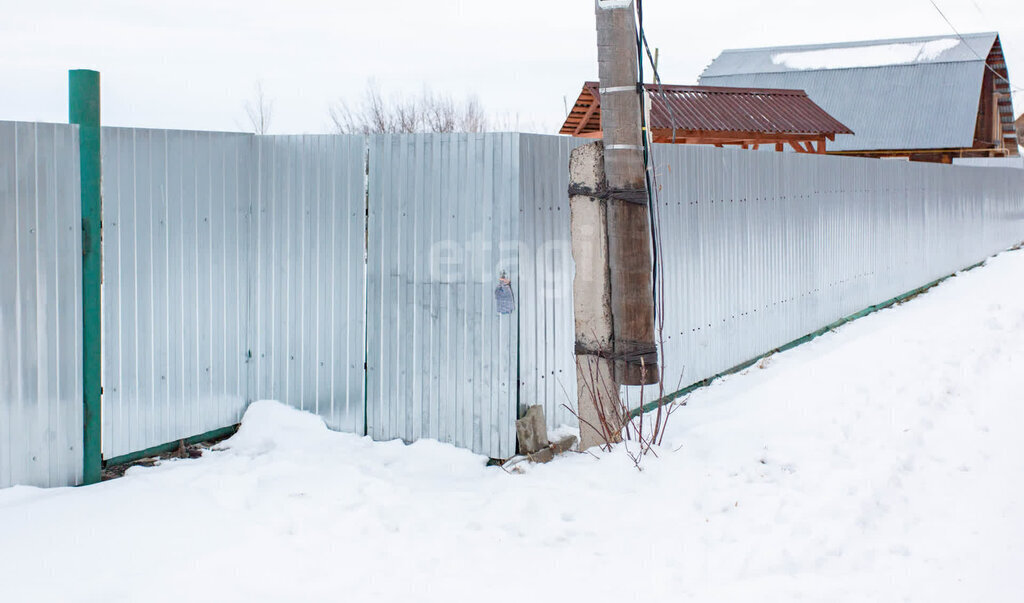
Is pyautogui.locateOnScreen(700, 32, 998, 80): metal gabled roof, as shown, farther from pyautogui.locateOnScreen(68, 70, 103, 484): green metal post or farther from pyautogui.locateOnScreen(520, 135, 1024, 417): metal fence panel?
pyautogui.locateOnScreen(68, 70, 103, 484): green metal post

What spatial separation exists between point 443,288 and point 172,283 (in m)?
1.66

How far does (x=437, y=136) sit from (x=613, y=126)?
4.19ft

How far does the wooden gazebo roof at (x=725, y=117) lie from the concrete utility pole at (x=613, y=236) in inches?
452

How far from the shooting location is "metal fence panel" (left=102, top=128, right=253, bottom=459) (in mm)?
5777

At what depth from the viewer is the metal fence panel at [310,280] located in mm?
6523

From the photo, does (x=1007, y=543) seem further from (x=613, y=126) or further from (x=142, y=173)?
(x=142, y=173)

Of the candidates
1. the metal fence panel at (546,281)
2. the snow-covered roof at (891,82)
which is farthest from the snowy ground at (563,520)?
the snow-covered roof at (891,82)

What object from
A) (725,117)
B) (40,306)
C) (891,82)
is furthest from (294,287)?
(891,82)

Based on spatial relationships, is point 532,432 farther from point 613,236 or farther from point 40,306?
point 40,306

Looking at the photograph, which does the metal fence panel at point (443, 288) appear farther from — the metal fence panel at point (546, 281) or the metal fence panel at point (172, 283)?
the metal fence panel at point (172, 283)

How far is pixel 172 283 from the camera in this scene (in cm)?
608

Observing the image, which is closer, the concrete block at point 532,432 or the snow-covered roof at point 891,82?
the concrete block at point 532,432
